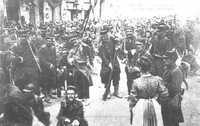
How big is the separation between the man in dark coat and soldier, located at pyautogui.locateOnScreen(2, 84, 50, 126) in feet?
7.60

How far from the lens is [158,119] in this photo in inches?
217

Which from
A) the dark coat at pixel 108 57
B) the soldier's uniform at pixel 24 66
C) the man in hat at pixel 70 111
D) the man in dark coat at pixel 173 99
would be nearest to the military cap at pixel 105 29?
the dark coat at pixel 108 57

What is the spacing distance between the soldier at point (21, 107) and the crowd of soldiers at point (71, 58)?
0.02 meters

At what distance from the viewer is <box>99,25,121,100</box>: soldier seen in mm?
7941

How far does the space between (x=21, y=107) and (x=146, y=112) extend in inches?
87.3

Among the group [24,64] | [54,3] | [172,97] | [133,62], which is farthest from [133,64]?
[54,3]

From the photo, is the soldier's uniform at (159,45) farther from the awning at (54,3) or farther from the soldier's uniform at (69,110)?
the awning at (54,3)

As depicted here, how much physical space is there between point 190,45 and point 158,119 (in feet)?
8.34

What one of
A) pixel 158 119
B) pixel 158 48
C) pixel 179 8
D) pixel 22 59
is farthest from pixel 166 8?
pixel 22 59

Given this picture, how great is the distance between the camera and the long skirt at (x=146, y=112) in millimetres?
5355

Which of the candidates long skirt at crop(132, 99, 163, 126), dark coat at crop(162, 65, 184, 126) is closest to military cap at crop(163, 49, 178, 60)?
dark coat at crop(162, 65, 184, 126)

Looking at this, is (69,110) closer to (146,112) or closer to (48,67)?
(146,112)

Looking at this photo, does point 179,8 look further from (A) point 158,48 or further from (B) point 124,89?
(B) point 124,89

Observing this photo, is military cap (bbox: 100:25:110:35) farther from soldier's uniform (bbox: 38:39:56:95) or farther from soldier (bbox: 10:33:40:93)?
soldier (bbox: 10:33:40:93)
